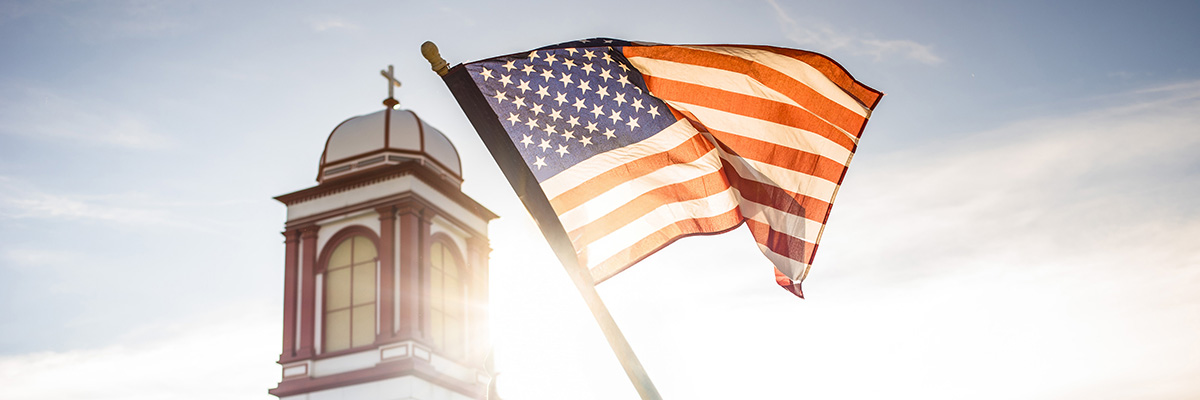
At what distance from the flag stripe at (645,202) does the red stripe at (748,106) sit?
1.18 feet

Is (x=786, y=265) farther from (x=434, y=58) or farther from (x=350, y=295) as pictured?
(x=350, y=295)

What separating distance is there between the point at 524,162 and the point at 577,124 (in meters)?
0.41

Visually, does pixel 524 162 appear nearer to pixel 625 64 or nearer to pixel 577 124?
pixel 577 124

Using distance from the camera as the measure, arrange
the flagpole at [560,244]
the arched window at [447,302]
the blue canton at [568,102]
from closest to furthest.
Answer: the flagpole at [560,244] < the blue canton at [568,102] < the arched window at [447,302]

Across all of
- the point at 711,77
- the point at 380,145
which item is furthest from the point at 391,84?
the point at 711,77

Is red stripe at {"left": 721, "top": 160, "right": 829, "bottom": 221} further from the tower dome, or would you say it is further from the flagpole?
the tower dome

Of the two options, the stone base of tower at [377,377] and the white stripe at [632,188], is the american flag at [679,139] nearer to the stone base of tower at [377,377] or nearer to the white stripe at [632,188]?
the white stripe at [632,188]

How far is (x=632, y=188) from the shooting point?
4844mm

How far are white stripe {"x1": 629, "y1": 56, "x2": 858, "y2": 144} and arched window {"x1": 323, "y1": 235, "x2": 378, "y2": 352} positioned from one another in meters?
16.4

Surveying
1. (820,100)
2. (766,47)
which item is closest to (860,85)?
(820,100)

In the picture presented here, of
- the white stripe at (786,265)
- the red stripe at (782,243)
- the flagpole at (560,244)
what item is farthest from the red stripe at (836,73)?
the flagpole at (560,244)

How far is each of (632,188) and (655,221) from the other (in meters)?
0.21

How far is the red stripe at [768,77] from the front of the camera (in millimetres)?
5023

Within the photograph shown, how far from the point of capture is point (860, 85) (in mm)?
5234
